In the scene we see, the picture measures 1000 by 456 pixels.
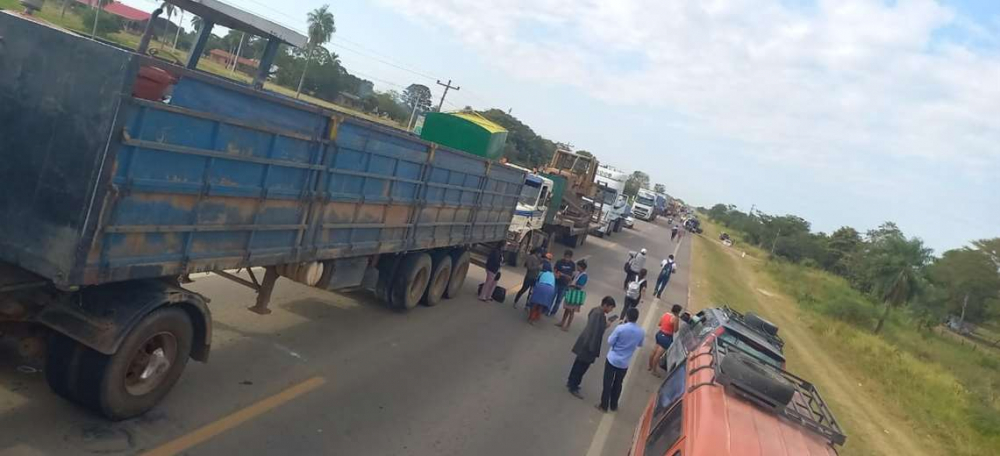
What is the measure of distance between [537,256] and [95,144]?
31.3ft

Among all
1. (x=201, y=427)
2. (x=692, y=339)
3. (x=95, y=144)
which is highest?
(x=95, y=144)

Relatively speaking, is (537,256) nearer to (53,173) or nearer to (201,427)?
(201,427)

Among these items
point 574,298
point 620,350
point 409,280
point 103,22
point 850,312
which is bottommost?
point 409,280

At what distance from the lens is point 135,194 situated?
4.63 m

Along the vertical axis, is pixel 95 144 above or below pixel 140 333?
above

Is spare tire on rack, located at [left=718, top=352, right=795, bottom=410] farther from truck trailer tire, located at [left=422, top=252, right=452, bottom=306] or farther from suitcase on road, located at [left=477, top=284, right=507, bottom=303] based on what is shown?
suitcase on road, located at [left=477, top=284, right=507, bottom=303]

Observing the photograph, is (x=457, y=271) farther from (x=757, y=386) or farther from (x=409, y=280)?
(x=757, y=386)

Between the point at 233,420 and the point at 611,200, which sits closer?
the point at 233,420

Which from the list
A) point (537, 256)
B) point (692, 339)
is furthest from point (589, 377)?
point (537, 256)

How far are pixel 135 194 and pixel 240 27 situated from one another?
78.7 inches

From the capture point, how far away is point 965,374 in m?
27.3

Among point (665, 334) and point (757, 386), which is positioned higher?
point (757, 386)

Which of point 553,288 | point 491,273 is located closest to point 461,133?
point 491,273

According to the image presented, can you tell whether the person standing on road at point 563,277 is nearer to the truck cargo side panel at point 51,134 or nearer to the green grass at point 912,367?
the green grass at point 912,367
